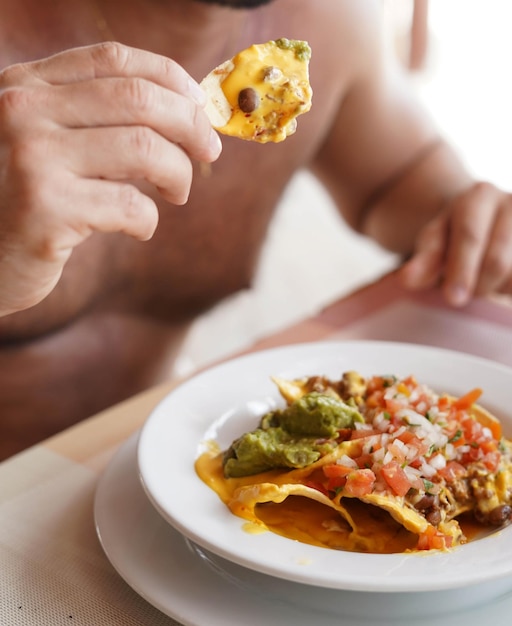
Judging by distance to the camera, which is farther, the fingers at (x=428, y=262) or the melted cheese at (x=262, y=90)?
the fingers at (x=428, y=262)

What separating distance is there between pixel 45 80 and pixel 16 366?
814mm

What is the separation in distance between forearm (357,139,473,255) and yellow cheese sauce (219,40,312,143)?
1.04 m

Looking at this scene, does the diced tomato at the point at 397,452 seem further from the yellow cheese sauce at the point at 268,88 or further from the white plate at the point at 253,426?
the yellow cheese sauce at the point at 268,88

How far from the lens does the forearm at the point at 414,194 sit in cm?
174

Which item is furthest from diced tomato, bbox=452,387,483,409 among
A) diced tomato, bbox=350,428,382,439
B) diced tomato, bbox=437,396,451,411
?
diced tomato, bbox=350,428,382,439

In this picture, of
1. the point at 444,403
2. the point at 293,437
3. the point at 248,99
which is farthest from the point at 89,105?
the point at 444,403

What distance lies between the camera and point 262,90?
28.7 inches

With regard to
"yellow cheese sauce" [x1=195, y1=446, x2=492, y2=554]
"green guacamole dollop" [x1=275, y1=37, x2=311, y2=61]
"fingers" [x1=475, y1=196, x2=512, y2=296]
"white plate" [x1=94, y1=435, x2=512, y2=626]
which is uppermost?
Answer: "green guacamole dollop" [x1=275, y1=37, x2=311, y2=61]

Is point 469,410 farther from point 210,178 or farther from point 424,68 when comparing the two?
point 424,68

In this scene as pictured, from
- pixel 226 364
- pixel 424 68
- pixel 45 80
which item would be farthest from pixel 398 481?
pixel 424 68

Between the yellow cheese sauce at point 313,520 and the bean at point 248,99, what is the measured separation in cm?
35

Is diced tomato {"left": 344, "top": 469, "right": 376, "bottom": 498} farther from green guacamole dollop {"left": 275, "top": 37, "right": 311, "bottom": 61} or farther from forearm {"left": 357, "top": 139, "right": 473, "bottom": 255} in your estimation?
forearm {"left": 357, "top": 139, "right": 473, "bottom": 255}

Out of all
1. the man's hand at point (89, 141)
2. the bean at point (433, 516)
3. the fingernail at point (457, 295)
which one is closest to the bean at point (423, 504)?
the bean at point (433, 516)

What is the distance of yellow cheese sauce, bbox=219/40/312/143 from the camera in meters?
0.73
